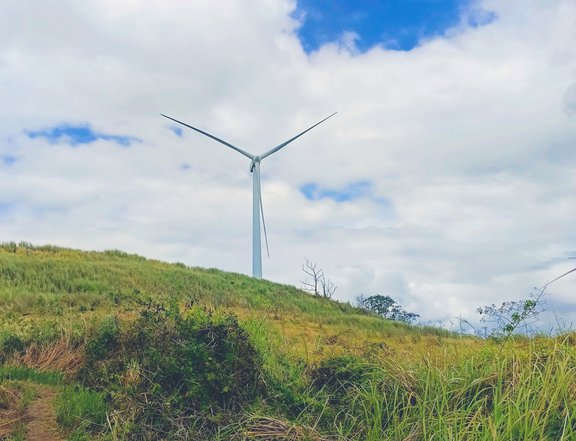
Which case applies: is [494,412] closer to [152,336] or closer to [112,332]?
[152,336]

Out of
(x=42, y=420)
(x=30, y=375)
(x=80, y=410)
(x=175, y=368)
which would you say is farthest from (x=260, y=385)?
(x=30, y=375)

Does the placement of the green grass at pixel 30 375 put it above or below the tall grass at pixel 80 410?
above

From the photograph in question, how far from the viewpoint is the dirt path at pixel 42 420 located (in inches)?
286

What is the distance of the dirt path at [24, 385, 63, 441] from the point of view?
7.25m

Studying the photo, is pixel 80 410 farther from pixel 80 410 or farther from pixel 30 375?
pixel 30 375

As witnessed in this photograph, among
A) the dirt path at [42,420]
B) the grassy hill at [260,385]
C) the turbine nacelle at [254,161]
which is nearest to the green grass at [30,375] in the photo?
the grassy hill at [260,385]

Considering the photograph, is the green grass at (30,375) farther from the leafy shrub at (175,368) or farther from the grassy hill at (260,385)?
the leafy shrub at (175,368)

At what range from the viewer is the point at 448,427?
6332mm

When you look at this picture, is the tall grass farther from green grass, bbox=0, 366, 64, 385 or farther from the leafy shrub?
green grass, bbox=0, 366, 64, 385

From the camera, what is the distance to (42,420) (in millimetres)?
7570

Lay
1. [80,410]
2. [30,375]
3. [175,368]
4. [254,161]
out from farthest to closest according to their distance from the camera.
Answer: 1. [254,161]
2. [30,375]
3. [175,368]
4. [80,410]

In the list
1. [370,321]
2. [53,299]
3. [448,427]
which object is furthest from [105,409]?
[370,321]

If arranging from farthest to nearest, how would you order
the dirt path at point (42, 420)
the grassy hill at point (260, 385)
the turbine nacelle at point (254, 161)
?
the turbine nacelle at point (254, 161) < the dirt path at point (42, 420) < the grassy hill at point (260, 385)

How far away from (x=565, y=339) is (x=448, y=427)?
9.62 feet
